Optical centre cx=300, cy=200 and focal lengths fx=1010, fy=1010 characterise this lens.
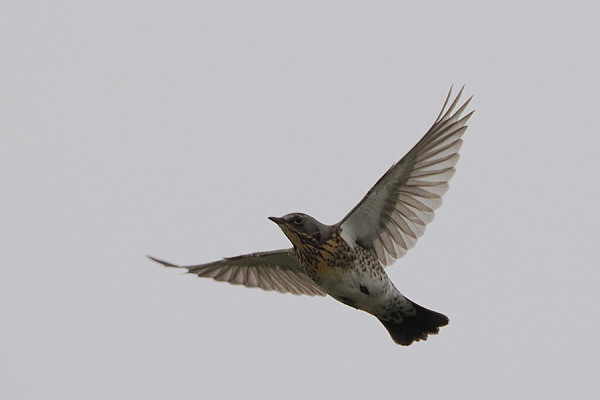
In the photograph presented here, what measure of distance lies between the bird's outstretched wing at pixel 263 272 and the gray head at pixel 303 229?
128 centimetres

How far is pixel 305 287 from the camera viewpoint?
11.2m

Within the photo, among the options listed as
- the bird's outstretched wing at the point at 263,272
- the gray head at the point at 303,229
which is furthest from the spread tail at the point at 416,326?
the gray head at the point at 303,229

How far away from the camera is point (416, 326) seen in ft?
34.3

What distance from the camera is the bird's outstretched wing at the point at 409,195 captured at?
966 cm

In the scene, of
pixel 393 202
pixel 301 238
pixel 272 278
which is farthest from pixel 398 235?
pixel 272 278

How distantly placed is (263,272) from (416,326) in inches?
75.4

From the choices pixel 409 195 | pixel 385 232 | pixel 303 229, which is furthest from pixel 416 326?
pixel 303 229

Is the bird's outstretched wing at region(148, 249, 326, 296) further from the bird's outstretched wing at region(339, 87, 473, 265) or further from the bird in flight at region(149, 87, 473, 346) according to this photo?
the bird's outstretched wing at region(339, 87, 473, 265)

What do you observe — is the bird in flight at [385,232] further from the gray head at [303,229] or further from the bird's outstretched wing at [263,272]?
the bird's outstretched wing at [263,272]

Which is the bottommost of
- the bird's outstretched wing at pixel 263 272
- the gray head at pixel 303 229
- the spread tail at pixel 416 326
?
the spread tail at pixel 416 326

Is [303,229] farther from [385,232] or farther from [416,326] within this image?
[416,326]

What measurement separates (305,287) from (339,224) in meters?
1.75

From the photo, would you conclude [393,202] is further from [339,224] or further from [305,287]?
[305,287]

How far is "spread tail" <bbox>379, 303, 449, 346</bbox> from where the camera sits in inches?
409
